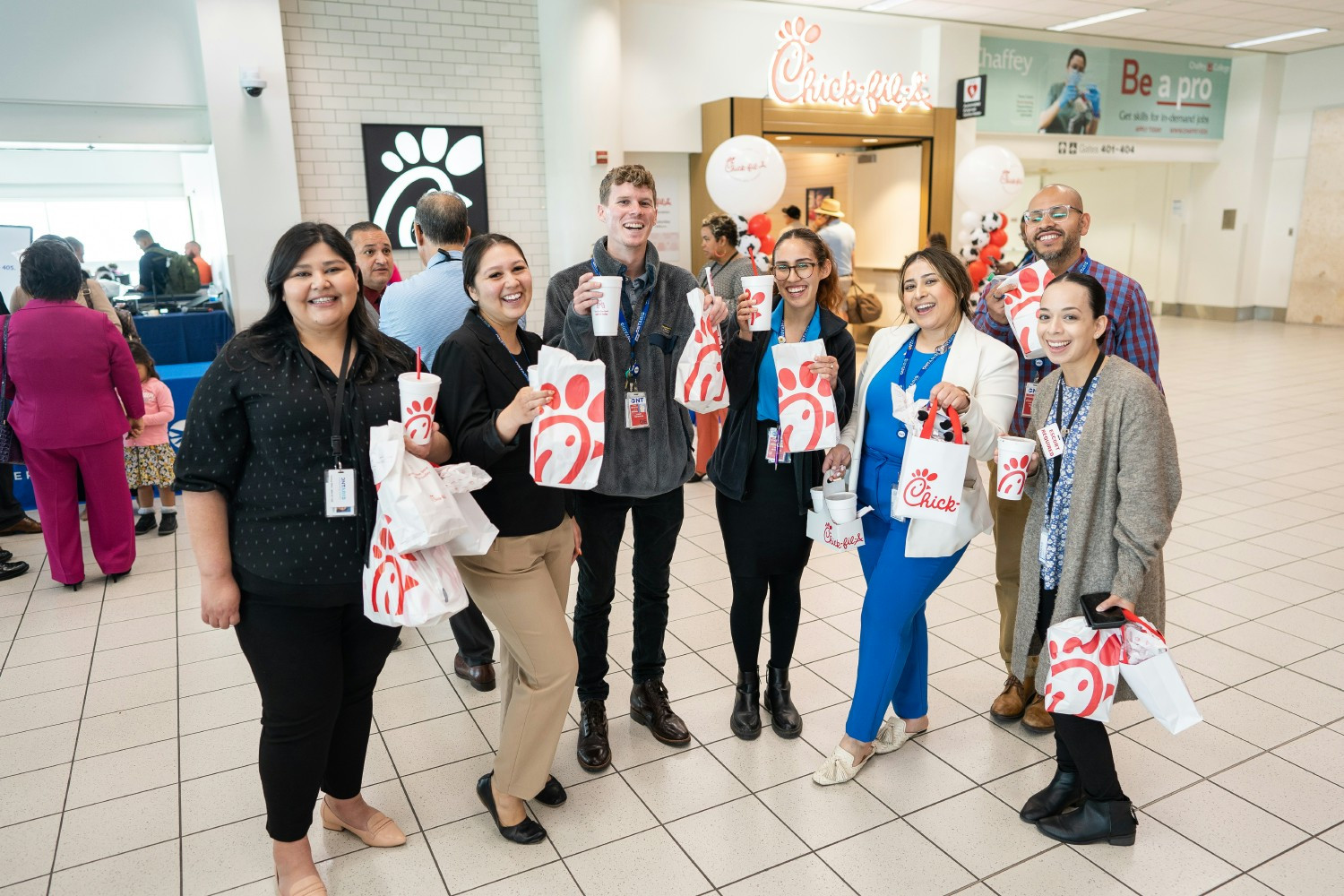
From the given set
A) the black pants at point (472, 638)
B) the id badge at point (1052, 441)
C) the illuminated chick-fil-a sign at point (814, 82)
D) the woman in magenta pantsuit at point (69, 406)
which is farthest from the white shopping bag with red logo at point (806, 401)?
the illuminated chick-fil-a sign at point (814, 82)

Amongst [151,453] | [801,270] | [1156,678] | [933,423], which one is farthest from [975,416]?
[151,453]

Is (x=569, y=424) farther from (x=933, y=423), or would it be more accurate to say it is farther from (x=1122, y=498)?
(x=1122, y=498)

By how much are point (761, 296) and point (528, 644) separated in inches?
47.8

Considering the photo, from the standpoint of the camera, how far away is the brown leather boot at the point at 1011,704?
321cm

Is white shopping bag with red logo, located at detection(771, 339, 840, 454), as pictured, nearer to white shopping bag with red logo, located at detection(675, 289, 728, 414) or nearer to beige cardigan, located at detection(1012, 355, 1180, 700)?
white shopping bag with red logo, located at detection(675, 289, 728, 414)

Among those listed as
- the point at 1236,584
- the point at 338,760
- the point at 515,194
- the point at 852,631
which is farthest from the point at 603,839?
the point at 515,194

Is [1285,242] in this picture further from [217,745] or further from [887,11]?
[217,745]

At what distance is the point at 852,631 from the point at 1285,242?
15.0 metres

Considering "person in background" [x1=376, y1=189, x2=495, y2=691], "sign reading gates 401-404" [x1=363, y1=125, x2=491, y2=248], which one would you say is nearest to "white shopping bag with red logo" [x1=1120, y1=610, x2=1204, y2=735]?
"person in background" [x1=376, y1=189, x2=495, y2=691]

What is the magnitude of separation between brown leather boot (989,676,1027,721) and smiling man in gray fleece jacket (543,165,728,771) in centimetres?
133

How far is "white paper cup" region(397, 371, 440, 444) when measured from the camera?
2.13 m

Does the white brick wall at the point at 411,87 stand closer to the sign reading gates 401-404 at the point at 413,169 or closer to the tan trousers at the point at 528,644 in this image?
the sign reading gates 401-404 at the point at 413,169

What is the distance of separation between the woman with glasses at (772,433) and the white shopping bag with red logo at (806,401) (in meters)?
0.08

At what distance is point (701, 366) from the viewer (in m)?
2.57
